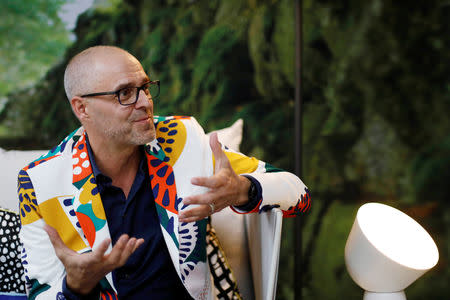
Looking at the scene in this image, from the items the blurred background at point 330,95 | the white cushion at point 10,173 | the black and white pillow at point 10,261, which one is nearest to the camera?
the black and white pillow at point 10,261

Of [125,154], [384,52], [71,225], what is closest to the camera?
[71,225]

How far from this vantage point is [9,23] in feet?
7.19

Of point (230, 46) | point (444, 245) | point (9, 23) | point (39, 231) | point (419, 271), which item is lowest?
point (444, 245)

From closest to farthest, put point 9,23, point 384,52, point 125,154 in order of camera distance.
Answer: point 125,154 < point 9,23 < point 384,52

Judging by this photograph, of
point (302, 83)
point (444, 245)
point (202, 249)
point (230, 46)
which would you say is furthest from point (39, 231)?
point (444, 245)

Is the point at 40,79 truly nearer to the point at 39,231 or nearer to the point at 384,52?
the point at 39,231

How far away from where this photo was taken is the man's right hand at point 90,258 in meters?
1.14

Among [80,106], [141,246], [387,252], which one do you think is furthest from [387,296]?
[80,106]

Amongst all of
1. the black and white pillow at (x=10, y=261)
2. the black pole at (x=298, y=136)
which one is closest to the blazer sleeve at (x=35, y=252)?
the black and white pillow at (x=10, y=261)

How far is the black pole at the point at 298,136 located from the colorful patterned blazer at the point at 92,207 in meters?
1.17

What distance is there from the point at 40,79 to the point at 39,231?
1.08m

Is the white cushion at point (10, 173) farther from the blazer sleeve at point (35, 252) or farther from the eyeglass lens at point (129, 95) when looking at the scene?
the eyeglass lens at point (129, 95)

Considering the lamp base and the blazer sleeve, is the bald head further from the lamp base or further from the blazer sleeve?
the lamp base

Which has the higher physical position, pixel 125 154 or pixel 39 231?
pixel 125 154
